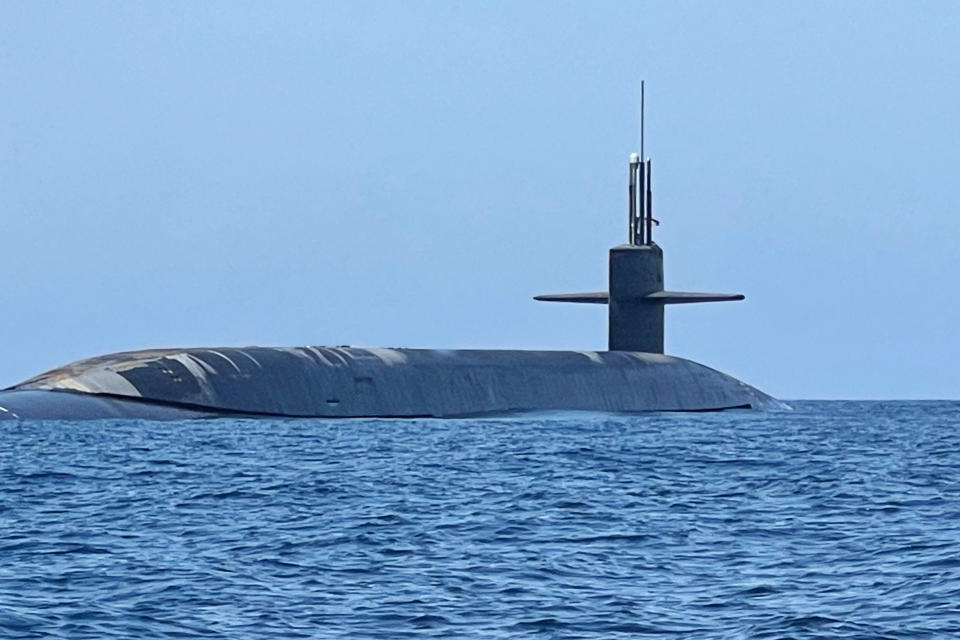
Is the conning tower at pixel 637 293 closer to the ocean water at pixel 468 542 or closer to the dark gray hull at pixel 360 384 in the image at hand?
the dark gray hull at pixel 360 384

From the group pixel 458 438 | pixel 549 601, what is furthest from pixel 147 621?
pixel 458 438

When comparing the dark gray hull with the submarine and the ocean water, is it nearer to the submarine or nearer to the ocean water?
the submarine

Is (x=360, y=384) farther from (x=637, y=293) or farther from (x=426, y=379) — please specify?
(x=637, y=293)

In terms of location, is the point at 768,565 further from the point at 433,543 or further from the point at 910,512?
the point at 910,512

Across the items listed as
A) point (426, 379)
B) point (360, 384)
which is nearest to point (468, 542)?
point (360, 384)

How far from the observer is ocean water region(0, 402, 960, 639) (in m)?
12.2

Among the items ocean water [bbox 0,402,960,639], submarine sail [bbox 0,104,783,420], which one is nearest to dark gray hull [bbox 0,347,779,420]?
submarine sail [bbox 0,104,783,420]

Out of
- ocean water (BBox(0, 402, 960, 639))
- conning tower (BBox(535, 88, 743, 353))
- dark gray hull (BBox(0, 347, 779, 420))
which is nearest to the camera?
ocean water (BBox(0, 402, 960, 639))

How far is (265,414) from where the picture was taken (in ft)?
131

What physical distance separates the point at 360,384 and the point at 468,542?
86.9 ft

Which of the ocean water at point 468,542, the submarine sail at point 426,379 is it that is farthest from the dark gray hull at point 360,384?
the ocean water at point 468,542

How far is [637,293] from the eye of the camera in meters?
50.2

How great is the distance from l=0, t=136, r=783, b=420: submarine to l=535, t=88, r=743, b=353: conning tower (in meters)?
0.03

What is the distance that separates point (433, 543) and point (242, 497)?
16.4 ft
